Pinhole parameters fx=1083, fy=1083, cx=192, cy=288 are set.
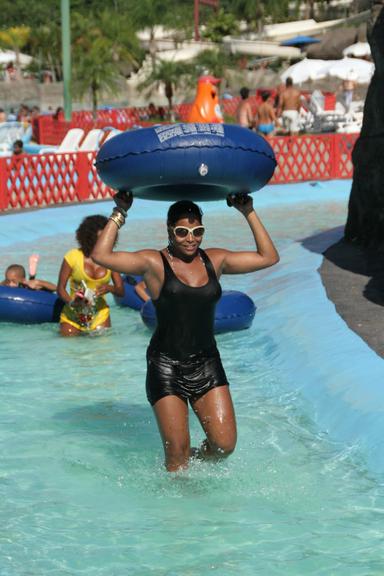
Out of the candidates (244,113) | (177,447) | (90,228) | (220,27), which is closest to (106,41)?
(220,27)

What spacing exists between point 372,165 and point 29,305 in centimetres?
543

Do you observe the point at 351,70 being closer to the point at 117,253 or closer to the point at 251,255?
the point at 251,255

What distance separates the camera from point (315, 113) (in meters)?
30.1

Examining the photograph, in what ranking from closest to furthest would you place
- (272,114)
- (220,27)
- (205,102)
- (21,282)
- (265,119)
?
1. (21,282)
2. (205,102)
3. (272,114)
4. (265,119)
5. (220,27)

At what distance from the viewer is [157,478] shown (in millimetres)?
6367

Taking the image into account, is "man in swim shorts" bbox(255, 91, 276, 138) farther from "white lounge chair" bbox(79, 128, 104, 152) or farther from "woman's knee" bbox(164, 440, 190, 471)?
"woman's knee" bbox(164, 440, 190, 471)

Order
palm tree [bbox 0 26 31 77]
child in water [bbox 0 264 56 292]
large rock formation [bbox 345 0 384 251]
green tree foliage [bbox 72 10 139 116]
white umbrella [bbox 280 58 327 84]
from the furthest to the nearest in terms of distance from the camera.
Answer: palm tree [bbox 0 26 31 77], green tree foliage [bbox 72 10 139 116], white umbrella [bbox 280 58 327 84], large rock formation [bbox 345 0 384 251], child in water [bbox 0 264 56 292]

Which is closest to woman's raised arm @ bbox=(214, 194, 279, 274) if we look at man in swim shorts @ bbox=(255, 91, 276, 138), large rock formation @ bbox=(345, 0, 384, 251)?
large rock formation @ bbox=(345, 0, 384, 251)

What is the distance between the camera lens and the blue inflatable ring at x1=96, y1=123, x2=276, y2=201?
233 inches

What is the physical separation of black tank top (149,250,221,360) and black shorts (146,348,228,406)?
0.04m

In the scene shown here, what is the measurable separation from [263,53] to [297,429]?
45.7 m

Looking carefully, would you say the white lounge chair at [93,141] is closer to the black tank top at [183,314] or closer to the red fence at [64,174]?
the red fence at [64,174]

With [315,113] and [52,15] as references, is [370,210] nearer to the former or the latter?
[315,113]

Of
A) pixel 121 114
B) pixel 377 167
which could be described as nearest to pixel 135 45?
pixel 121 114
